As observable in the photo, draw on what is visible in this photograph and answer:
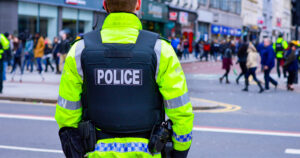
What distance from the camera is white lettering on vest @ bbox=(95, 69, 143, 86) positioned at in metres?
2.81

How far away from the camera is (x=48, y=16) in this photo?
94.3ft

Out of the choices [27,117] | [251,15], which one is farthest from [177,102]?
[251,15]

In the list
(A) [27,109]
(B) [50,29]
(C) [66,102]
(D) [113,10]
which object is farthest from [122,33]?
(B) [50,29]

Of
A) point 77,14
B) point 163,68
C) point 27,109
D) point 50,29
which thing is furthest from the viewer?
point 77,14

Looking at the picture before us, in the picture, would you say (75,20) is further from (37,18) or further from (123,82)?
(123,82)

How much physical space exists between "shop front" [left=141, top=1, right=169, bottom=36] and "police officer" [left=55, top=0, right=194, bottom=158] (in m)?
37.4

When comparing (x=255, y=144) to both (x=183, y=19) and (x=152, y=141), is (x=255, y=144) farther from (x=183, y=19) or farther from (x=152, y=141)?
(x=183, y=19)

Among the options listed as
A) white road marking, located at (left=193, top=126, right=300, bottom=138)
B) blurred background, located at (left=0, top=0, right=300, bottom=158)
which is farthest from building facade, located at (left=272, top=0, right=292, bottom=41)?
white road marking, located at (left=193, top=126, right=300, bottom=138)

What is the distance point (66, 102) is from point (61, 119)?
0.10 meters

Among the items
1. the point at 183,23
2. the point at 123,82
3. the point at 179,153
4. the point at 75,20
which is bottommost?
the point at 179,153

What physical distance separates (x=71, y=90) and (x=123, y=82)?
0.30 meters

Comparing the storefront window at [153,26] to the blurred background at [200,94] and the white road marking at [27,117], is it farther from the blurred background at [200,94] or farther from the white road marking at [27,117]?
the white road marking at [27,117]

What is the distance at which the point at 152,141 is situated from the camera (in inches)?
110

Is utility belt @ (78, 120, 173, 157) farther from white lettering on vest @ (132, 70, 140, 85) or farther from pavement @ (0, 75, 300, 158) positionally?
pavement @ (0, 75, 300, 158)
